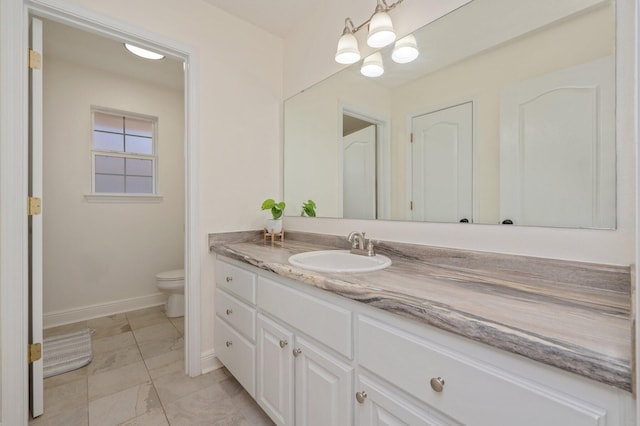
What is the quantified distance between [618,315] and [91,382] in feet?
8.07

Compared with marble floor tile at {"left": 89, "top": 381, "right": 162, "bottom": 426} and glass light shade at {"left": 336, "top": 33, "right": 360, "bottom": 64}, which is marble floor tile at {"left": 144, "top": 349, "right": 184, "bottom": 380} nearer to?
marble floor tile at {"left": 89, "top": 381, "right": 162, "bottom": 426}

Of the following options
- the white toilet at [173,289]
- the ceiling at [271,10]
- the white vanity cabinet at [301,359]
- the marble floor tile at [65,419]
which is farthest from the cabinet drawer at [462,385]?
the white toilet at [173,289]

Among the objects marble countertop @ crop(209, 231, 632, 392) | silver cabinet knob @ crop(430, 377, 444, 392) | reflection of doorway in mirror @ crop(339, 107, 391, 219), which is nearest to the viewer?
marble countertop @ crop(209, 231, 632, 392)

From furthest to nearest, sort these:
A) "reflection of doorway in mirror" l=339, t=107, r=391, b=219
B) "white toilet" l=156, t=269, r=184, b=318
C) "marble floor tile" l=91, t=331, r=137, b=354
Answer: "white toilet" l=156, t=269, r=184, b=318, "marble floor tile" l=91, t=331, r=137, b=354, "reflection of doorway in mirror" l=339, t=107, r=391, b=219

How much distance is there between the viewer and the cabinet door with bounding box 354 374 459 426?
69 centimetres

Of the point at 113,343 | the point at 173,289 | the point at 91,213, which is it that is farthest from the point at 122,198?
the point at 113,343

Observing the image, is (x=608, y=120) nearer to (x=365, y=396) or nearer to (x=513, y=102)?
(x=513, y=102)

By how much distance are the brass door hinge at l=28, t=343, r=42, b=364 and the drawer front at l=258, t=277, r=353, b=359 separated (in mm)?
1199

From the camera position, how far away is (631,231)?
789mm

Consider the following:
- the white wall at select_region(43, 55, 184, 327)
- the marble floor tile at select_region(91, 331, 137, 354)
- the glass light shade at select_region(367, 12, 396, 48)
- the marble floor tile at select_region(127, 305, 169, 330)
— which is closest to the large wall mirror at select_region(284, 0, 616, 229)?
the glass light shade at select_region(367, 12, 396, 48)

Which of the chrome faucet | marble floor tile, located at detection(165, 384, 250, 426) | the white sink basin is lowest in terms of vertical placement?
marble floor tile, located at detection(165, 384, 250, 426)

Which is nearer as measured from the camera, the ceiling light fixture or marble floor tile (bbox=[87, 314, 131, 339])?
the ceiling light fixture

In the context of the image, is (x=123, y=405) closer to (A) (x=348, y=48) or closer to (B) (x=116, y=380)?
(B) (x=116, y=380)

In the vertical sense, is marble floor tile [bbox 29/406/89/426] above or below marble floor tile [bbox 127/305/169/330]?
below
